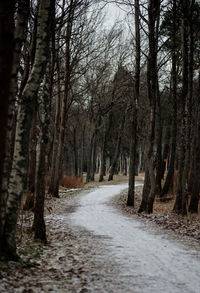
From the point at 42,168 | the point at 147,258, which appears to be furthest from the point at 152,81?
the point at 147,258

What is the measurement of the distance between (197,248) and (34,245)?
12.3ft

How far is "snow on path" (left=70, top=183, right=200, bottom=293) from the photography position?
4.56 m

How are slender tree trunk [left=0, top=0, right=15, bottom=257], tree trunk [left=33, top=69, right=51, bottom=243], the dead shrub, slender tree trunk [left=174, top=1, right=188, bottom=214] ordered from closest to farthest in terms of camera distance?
1. slender tree trunk [left=0, top=0, right=15, bottom=257]
2. tree trunk [left=33, top=69, right=51, bottom=243]
3. slender tree trunk [left=174, top=1, right=188, bottom=214]
4. the dead shrub

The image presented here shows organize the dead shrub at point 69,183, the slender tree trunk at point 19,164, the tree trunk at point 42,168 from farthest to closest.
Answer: the dead shrub at point 69,183, the tree trunk at point 42,168, the slender tree trunk at point 19,164

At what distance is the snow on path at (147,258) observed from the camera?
456 cm

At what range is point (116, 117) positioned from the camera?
1638 inches

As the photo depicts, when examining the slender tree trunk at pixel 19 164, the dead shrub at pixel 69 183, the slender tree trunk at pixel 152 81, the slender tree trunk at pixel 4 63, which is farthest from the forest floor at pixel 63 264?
the dead shrub at pixel 69 183

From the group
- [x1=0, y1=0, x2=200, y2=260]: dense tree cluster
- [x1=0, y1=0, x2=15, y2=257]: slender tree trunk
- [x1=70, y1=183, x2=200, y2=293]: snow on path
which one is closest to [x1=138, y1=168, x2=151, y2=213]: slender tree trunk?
[x1=0, y1=0, x2=200, y2=260]: dense tree cluster


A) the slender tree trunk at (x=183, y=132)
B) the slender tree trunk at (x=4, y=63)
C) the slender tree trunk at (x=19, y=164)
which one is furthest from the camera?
the slender tree trunk at (x=183, y=132)

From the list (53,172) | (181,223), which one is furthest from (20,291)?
(53,172)

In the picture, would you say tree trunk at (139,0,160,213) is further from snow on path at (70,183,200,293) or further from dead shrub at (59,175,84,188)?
dead shrub at (59,175,84,188)

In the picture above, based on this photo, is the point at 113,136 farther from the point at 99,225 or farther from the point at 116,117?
the point at 99,225

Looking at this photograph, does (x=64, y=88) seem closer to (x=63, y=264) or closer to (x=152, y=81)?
(x=152, y=81)

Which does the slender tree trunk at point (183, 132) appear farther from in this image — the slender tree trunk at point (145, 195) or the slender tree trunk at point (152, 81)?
the slender tree trunk at point (145, 195)
